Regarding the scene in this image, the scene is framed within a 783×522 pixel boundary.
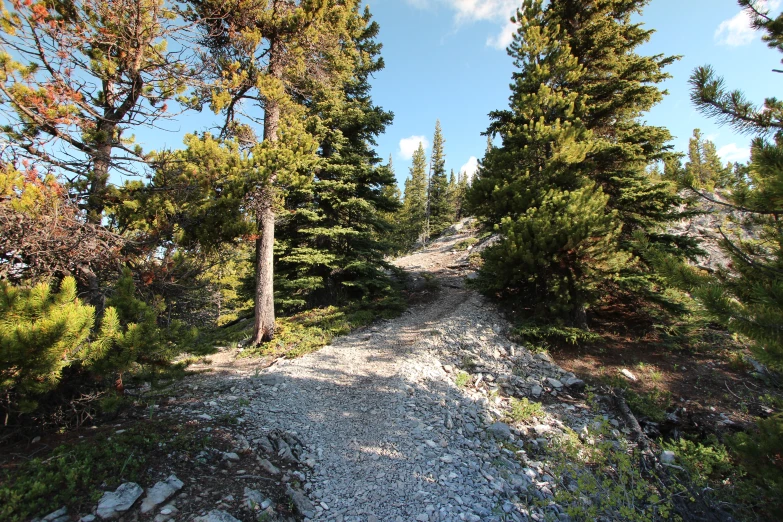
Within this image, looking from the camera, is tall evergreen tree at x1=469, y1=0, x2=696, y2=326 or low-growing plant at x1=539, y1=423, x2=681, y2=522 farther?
tall evergreen tree at x1=469, y1=0, x2=696, y2=326

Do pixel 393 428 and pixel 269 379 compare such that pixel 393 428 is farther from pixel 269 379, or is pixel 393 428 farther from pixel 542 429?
pixel 269 379

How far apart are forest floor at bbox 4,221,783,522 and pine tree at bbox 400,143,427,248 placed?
34630mm

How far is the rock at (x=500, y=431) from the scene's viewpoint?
19.1 ft

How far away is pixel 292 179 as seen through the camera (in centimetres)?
790

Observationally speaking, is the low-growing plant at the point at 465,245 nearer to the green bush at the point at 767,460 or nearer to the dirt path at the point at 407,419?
the dirt path at the point at 407,419

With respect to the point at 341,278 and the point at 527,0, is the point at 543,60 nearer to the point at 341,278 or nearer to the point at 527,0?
the point at 527,0

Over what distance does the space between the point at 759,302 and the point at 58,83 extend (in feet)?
30.3

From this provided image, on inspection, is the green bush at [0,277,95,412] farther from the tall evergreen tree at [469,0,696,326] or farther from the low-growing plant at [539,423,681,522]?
the tall evergreen tree at [469,0,696,326]

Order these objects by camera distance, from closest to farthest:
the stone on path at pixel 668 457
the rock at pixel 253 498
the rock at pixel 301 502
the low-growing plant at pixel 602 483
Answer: the rock at pixel 253 498
the low-growing plant at pixel 602 483
the rock at pixel 301 502
the stone on path at pixel 668 457

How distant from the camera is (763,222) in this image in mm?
3988

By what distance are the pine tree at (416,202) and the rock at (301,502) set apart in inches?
1534

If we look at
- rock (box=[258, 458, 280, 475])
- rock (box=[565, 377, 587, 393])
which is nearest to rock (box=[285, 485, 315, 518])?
rock (box=[258, 458, 280, 475])

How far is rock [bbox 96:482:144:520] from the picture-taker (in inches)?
124

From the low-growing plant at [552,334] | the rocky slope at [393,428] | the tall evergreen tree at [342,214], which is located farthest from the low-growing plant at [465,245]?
the low-growing plant at [552,334]
